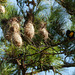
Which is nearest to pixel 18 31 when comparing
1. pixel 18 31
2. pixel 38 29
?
pixel 18 31

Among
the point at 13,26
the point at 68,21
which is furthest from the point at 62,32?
the point at 13,26

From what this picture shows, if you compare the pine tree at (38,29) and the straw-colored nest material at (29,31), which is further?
the pine tree at (38,29)

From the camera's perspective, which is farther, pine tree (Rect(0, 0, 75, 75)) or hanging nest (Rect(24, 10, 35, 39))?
pine tree (Rect(0, 0, 75, 75))

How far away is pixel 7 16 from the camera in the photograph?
99cm

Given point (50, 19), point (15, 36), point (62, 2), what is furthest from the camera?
point (50, 19)

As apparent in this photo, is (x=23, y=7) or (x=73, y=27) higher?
(x=23, y=7)

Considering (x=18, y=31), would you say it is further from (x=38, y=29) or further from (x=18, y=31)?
(x=38, y=29)

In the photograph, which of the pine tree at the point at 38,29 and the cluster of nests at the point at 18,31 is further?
the pine tree at the point at 38,29

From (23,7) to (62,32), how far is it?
1.02 ft

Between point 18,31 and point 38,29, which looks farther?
point 38,29

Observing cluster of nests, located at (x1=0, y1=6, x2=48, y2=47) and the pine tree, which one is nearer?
cluster of nests, located at (x1=0, y1=6, x2=48, y2=47)

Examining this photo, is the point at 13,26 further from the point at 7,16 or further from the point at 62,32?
the point at 62,32

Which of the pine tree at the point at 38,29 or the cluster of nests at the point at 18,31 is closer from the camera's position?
the cluster of nests at the point at 18,31

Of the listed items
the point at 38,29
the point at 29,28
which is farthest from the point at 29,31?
the point at 38,29
